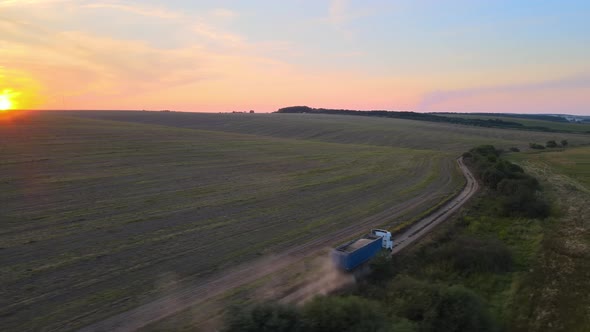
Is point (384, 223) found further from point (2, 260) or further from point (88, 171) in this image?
point (88, 171)

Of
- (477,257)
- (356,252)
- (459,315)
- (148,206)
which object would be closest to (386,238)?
(356,252)

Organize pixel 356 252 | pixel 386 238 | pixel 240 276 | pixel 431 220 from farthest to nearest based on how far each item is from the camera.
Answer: pixel 431 220 → pixel 386 238 → pixel 356 252 → pixel 240 276

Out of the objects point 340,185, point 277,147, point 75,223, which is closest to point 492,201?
point 340,185

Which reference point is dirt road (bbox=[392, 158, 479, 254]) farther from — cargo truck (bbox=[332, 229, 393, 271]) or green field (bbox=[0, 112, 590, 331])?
cargo truck (bbox=[332, 229, 393, 271])

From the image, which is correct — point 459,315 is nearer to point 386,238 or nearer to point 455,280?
point 455,280

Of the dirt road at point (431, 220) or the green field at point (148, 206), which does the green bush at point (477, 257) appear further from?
the green field at point (148, 206)

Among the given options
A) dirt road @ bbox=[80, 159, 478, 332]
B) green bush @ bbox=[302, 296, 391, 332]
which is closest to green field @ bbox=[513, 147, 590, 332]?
dirt road @ bbox=[80, 159, 478, 332]
